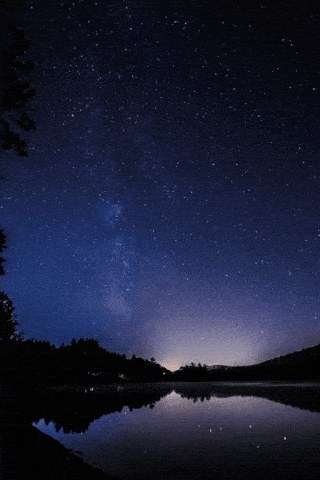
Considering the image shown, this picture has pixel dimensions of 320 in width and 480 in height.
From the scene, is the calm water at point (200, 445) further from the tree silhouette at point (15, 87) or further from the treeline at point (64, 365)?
the treeline at point (64, 365)

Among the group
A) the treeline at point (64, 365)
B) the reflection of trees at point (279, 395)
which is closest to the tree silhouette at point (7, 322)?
the treeline at point (64, 365)

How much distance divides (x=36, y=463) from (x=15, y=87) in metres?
10.1

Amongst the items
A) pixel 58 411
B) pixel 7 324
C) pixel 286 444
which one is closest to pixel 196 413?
pixel 58 411

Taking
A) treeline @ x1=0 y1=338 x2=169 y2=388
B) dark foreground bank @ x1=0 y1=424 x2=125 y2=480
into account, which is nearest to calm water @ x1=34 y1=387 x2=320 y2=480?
dark foreground bank @ x1=0 y1=424 x2=125 y2=480

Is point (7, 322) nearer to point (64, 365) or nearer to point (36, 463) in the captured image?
point (64, 365)

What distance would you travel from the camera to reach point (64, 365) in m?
55.2

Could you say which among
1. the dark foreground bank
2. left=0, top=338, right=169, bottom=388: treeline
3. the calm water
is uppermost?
left=0, top=338, right=169, bottom=388: treeline

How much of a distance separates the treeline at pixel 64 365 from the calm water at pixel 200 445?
18.8 m

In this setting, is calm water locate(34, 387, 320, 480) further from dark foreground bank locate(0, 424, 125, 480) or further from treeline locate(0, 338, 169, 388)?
treeline locate(0, 338, 169, 388)

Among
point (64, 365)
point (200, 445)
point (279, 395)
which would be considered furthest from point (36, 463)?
point (64, 365)

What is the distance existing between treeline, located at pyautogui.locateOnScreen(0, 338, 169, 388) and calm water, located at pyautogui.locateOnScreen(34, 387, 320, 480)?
18.8 m

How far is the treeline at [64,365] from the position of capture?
37.6 meters

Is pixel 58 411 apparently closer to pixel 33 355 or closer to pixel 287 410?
pixel 287 410

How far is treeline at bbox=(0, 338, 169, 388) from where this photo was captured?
3756 cm
